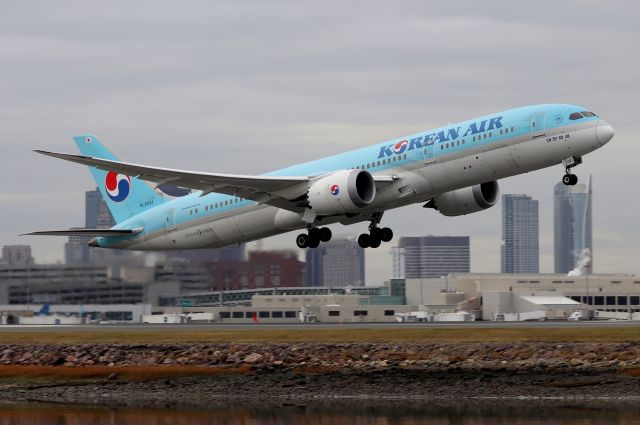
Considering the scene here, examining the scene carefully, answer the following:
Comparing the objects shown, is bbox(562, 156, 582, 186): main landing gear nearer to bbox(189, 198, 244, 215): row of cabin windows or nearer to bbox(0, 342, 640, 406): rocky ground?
bbox(0, 342, 640, 406): rocky ground

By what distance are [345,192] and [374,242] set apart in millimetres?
7968

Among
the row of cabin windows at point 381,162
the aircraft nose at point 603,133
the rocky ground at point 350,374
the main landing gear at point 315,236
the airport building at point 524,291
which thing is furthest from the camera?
the airport building at point 524,291

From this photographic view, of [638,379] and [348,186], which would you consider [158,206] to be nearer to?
[348,186]

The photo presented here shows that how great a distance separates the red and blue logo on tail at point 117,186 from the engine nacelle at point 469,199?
60.6 feet

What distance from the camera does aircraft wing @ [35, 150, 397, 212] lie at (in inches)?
2329

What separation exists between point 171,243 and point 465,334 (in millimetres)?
20241

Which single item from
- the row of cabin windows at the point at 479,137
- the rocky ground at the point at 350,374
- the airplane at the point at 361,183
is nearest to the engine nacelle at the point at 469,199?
the airplane at the point at 361,183

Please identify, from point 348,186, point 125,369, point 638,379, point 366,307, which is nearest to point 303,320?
point 366,307

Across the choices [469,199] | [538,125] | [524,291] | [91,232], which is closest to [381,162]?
[469,199]

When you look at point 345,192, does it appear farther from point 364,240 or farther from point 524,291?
point 524,291

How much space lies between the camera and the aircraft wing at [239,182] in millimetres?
59156

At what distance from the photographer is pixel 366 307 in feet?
342

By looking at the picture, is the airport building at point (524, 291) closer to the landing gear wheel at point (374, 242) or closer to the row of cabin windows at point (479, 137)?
the landing gear wheel at point (374, 242)

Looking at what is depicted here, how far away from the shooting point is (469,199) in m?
64.3
